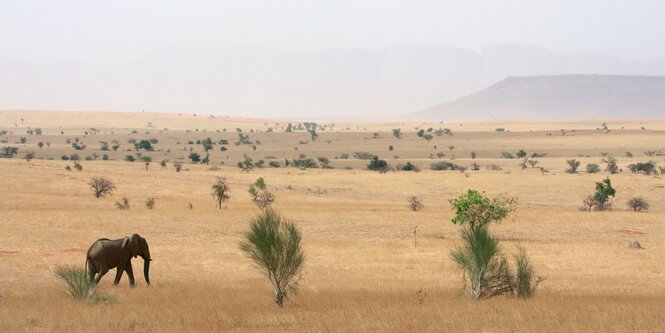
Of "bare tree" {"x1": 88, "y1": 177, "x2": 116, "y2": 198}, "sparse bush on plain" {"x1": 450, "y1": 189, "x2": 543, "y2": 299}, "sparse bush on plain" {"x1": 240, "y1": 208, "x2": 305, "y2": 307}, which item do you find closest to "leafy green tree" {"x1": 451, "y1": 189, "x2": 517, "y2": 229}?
"sparse bush on plain" {"x1": 450, "y1": 189, "x2": 543, "y2": 299}

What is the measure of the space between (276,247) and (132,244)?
5.42m

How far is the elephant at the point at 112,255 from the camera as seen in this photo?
Answer: 2173 centimetres

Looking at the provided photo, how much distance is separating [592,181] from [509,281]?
2150 inches

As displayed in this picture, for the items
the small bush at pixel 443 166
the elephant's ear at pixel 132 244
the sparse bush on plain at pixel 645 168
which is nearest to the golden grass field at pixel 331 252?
the elephant's ear at pixel 132 244

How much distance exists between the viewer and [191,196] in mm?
61406

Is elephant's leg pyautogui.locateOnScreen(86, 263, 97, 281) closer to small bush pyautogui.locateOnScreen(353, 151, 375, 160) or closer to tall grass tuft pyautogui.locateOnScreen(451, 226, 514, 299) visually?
tall grass tuft pyautogui.locateOnScreen(451, 226, 514, 299)

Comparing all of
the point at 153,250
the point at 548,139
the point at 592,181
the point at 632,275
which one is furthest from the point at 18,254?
the point at 548,139

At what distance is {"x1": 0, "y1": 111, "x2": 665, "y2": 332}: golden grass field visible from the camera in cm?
1706

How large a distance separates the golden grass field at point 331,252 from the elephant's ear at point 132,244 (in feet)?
3.37

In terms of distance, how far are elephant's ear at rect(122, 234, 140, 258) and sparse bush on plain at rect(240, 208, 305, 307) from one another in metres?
4.49

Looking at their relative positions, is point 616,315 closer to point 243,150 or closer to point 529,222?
point 529,222

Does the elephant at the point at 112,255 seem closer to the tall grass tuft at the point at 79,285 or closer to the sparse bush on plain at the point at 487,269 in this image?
the tall grass tuft at the point at 79,285

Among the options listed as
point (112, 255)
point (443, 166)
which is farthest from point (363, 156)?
point (112, 255)

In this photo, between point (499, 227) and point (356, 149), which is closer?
point (499, 227)
